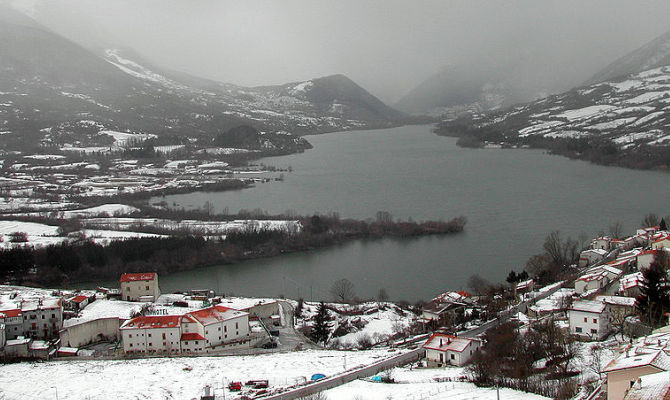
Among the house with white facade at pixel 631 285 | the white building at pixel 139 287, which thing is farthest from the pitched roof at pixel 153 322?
the house with white facade at pixel 631 285

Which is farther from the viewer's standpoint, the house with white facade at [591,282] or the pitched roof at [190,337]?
the house with white facade at [591,282]

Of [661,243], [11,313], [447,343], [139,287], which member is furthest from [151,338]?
[661,243]

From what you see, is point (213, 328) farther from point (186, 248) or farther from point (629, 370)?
point (186, 248)

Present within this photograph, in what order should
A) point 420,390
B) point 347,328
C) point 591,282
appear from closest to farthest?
1. point 420,390
2. point 591,282
3. point 347,328

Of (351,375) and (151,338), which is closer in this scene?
(351,375)

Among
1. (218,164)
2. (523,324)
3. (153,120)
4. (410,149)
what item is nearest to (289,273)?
(523,324)

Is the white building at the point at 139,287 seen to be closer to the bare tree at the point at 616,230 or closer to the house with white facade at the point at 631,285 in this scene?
the house with white facade at the point at 631,285

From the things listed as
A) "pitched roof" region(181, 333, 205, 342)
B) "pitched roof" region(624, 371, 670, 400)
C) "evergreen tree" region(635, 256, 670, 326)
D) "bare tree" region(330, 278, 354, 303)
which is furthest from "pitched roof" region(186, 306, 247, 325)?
"pitched roof" region(624, 371, 670, 400)

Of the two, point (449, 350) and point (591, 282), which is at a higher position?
point (591, 282)
